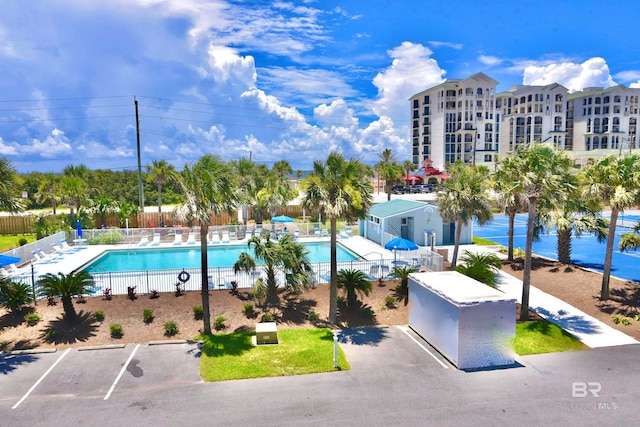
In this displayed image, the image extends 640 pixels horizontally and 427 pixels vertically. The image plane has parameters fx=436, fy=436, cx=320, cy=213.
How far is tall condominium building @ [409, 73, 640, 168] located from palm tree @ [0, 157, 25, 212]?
86.1 meters

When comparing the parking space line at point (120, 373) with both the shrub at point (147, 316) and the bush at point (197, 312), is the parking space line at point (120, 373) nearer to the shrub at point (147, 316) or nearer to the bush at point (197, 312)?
the shrub at point (147, 316)

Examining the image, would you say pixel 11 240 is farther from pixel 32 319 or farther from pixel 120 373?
pixel 120 373

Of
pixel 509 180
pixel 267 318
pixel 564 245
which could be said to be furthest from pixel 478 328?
pixel 564 245

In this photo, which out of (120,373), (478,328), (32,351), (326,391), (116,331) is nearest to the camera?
(326,391)

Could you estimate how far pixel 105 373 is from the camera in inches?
522

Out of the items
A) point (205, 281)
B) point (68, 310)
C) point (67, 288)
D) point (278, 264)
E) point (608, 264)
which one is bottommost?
point (68, 310)

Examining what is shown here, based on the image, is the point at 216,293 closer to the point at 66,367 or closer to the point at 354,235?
the point at 66,367

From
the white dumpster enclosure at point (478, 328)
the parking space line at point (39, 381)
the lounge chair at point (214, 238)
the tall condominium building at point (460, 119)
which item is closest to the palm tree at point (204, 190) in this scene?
the parking space line at point (39, 381)

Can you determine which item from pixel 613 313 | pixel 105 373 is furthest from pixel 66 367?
pixel 613 313

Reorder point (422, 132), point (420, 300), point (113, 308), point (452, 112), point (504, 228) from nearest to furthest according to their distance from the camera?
point (420, 300), point (113, 308), point (504, 228), point (452, 112), point (422, 132)

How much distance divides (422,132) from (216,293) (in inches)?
3702

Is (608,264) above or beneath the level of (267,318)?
above

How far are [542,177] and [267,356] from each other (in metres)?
12.3

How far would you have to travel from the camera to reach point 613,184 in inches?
734
